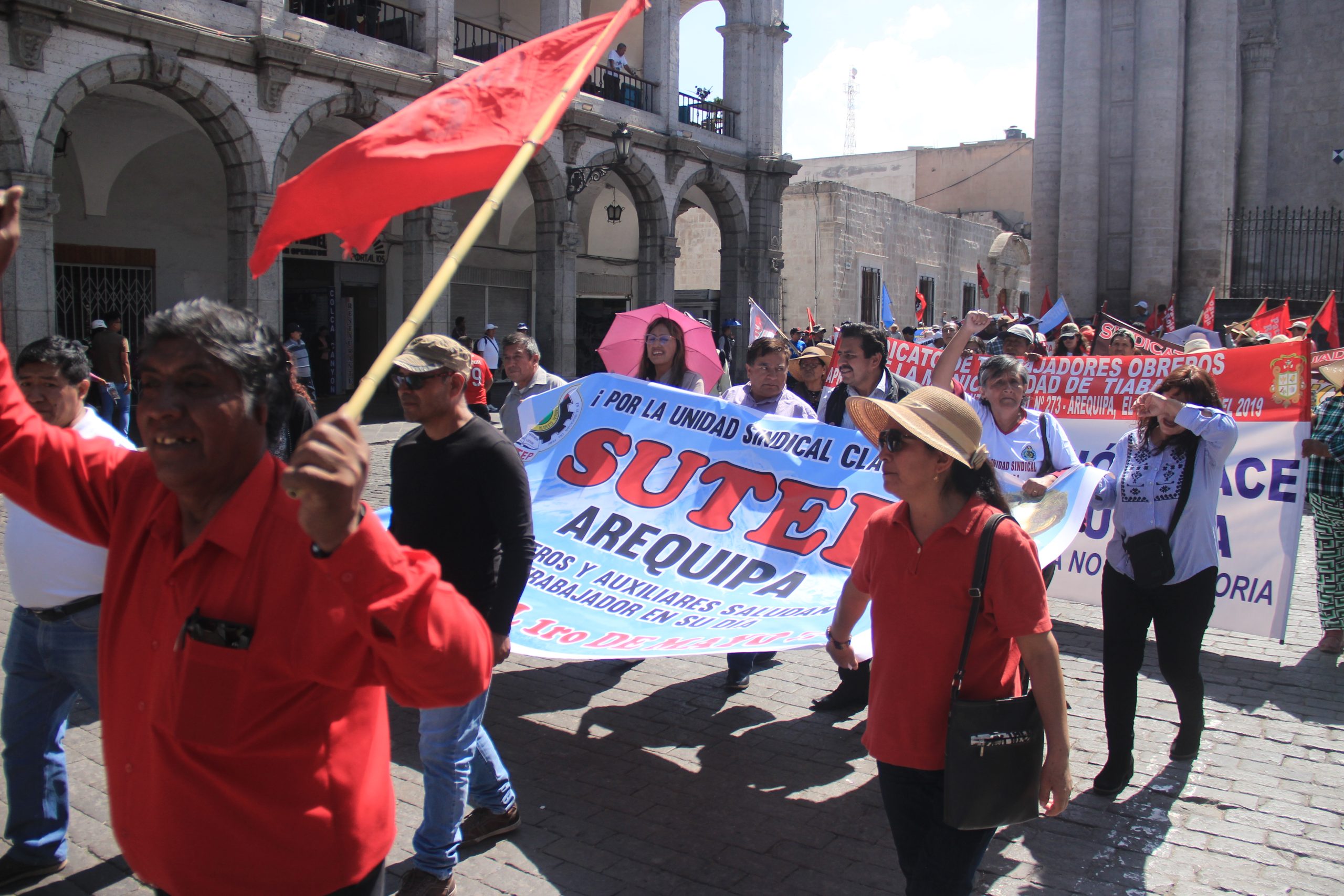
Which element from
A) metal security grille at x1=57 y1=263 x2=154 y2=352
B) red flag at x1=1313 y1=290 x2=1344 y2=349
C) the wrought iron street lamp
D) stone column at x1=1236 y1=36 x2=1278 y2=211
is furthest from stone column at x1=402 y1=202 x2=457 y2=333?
stone column at x1=1236 y1=36 x2=1278 y2=211

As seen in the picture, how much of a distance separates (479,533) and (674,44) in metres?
22.7

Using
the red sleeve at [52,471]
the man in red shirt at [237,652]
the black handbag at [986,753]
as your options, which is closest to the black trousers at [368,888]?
the man in red shirt at [237,652]

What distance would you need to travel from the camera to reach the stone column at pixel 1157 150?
2170cm

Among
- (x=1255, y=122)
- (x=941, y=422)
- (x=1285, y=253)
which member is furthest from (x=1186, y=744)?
(x=1255, y=122)

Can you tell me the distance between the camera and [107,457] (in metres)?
2.14

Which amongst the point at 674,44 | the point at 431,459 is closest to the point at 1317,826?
the point at 431,459

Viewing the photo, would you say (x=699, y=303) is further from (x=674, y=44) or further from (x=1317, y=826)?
(x=1317, y=826)

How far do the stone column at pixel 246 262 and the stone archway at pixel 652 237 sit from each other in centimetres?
939

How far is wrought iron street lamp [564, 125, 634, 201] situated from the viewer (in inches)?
795

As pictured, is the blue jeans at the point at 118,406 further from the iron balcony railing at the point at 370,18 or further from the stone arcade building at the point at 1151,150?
the stone arcade building at the point at 1151,150

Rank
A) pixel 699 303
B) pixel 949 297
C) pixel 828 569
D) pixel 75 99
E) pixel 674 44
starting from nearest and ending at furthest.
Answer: pixel 828 569 → pixel 75 99 → pixel 674 44 → pixel 699 303 → pixel 949 297

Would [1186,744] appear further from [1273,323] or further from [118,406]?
[118,406]

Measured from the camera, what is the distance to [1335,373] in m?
6.47

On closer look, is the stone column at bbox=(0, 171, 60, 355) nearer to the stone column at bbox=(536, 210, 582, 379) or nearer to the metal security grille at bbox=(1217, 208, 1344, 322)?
the stone column at bbox=(536, 210, 582, 379)
